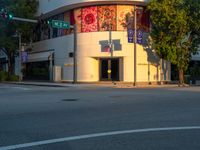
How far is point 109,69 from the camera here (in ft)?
159

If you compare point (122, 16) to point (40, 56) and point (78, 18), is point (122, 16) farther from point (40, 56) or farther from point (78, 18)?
point (40, 56)

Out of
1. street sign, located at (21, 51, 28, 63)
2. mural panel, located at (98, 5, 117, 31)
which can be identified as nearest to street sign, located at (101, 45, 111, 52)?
mural panel, located at (98, 5, 117, 31)

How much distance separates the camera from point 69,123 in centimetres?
1297

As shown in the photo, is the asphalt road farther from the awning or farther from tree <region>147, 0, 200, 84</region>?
the awning

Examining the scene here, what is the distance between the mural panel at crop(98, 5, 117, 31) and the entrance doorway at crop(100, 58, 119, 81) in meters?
3.39

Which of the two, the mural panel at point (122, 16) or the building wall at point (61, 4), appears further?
the mural panel at point (122, 16)

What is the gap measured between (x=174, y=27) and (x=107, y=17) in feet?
24.5

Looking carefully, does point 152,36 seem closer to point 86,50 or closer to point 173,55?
point 173,55

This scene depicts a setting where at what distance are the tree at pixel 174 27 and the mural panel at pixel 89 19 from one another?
6071 mm

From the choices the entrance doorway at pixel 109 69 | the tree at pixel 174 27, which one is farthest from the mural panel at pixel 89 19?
the tree at pixel 174 27

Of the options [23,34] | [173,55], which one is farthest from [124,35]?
[23,34]

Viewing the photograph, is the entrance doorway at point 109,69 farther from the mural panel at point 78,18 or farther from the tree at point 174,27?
the tree at point 174,27

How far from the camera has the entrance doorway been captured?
48469 millimetres

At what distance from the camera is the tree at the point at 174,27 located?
44250 mm
